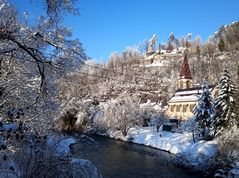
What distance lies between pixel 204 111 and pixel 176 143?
174 inches

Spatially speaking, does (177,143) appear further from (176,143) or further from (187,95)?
(187,95)

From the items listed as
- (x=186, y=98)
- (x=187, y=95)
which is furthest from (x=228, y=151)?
(x=187, y=95)

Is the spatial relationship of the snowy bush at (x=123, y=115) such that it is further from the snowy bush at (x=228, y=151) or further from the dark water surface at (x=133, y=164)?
the snowy bush at (x=228, y=151)

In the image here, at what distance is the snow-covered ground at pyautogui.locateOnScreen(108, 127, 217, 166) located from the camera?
2612cm

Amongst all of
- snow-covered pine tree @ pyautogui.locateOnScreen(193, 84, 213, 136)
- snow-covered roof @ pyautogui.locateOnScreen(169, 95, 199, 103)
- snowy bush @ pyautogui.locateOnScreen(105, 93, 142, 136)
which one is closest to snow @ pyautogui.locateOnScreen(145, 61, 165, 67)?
snow-covered roof @ pyautogui.locateOnScreen(169, 95, 199, 103)

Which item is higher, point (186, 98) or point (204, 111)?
point (186, 98)

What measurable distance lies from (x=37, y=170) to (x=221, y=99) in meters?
25.9

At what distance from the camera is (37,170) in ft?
19.0

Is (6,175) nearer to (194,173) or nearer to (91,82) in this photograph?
(194,173)

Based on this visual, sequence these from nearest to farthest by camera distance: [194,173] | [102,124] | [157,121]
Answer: [194,173], [157,121], [102,124]

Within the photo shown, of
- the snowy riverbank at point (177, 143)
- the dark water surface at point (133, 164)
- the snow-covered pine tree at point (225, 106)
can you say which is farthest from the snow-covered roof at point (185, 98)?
the dark water surface at point (133, 164)

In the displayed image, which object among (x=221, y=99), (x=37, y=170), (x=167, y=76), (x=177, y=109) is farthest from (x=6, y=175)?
(x=167, y=76)

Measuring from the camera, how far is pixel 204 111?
107ft

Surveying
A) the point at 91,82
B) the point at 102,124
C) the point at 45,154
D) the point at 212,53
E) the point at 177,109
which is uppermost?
the point at 212,53
